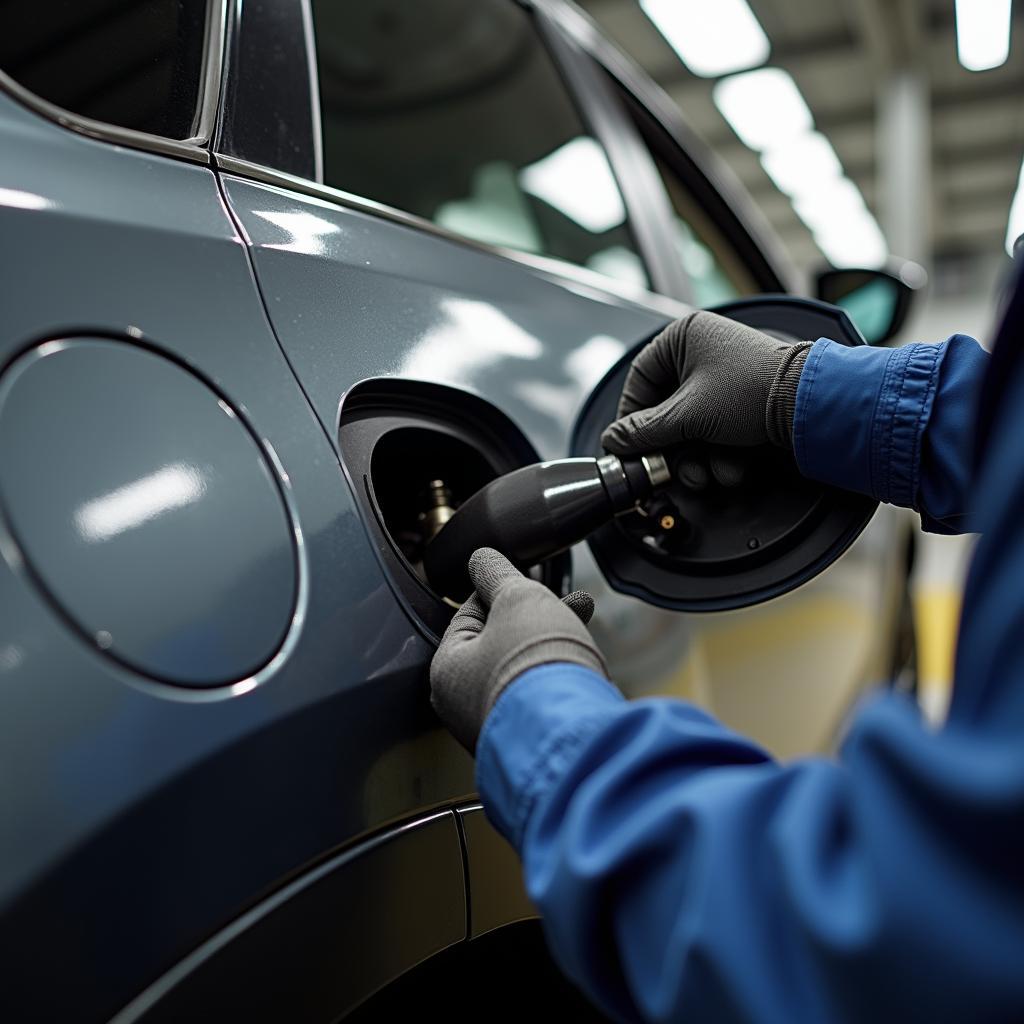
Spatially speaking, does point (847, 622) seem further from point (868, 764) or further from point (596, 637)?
point (868, 764)

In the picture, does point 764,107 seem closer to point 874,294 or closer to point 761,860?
point 874,294

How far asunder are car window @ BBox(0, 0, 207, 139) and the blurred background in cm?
469

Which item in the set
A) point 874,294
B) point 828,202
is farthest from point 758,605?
point 828,202

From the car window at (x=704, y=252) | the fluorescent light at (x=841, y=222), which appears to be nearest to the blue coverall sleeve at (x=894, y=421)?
the car window at (x=704, y=252)

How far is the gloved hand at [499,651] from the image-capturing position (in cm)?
71

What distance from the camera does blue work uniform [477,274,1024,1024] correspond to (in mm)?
442

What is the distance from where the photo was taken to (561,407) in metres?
1.05

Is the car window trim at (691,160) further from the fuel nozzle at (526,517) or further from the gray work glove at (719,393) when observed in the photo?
the fuel nozzle at (526,517)

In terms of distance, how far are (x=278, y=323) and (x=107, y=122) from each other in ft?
0.66

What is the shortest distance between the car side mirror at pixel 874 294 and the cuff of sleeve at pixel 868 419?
3.42 feet

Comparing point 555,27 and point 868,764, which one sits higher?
point 555,27

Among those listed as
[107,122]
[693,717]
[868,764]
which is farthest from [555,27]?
[868,764]

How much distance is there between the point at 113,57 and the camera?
833mm

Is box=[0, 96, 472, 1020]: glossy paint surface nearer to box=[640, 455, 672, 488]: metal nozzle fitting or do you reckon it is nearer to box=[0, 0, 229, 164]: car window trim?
box=[0, 0, 229, 164]: car window trim
